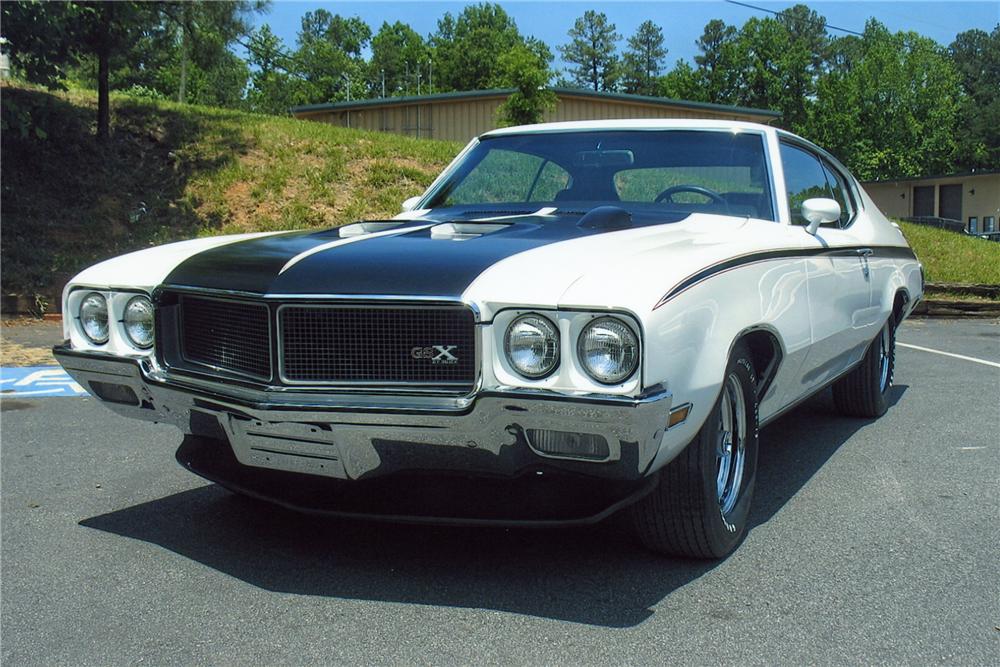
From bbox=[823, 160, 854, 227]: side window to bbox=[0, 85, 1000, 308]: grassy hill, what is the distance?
828 cm

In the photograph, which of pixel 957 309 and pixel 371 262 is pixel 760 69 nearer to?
pixel 957 309

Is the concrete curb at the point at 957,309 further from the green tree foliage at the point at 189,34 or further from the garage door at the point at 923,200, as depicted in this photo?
the garage door at the point at 923,200

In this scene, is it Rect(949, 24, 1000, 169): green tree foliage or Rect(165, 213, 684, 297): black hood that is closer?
Rect(165, 213, 684, 297): black hood

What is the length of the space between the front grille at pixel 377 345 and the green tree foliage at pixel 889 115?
65602mm

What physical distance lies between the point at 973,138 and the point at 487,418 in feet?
248

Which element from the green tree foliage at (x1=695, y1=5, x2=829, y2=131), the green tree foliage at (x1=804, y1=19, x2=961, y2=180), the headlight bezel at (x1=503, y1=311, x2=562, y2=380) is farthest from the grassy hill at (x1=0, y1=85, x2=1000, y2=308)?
the green tree foliage at (x1=695, y1=5, x2=829, y2=131)

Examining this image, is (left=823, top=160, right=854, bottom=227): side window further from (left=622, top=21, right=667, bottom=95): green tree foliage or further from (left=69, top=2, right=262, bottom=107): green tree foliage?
(left=622, top=21, right=667, bottom=95): green tree foliage

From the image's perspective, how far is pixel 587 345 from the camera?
2.58m

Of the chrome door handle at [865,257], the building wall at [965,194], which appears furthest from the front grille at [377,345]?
the building wall at [965,194]

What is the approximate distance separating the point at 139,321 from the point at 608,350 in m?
1.68

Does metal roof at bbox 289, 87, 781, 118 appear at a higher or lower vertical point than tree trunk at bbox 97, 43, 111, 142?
higher

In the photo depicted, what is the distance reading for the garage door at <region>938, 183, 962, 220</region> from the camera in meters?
42.7

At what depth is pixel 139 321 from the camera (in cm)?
329

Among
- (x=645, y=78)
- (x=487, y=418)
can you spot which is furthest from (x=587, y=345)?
(x=645, y=78)
